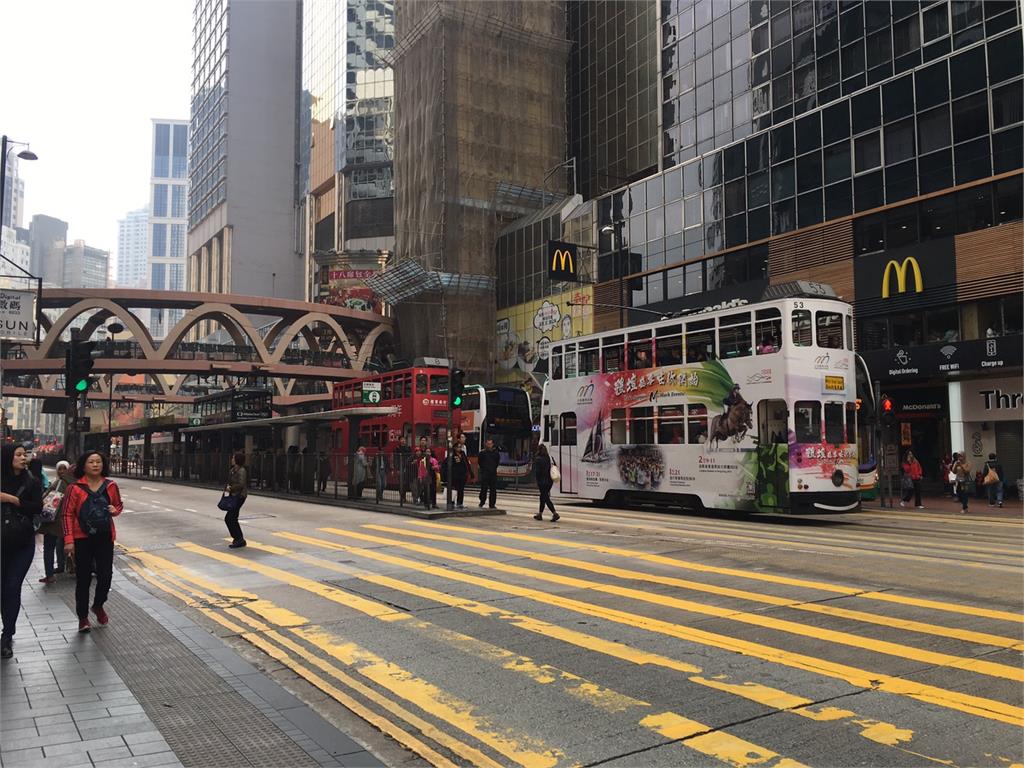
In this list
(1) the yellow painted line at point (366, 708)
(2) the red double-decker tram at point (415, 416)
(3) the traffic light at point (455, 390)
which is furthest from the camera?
(2) the red double-decker tram at point (415, 416)

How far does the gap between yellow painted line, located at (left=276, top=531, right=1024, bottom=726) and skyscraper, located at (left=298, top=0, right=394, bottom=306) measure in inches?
3055

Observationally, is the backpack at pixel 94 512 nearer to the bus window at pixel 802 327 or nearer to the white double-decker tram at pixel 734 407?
the white double-decker tram at pixel 734 407

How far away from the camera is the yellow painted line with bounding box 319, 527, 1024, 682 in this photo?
591cm

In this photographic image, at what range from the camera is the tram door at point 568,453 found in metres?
23.0

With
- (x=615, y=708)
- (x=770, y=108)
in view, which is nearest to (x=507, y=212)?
(x=770, y=108)

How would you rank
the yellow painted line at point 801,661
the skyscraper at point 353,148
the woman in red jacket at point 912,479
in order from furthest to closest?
the skyscraper at point 353,148, the woman in red jacket at point 912,479, the yellow painted line at point 801,661

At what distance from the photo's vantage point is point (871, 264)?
1203 inches

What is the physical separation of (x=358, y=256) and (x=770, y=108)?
55.8 metres

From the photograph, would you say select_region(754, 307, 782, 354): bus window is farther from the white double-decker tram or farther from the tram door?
the tram door

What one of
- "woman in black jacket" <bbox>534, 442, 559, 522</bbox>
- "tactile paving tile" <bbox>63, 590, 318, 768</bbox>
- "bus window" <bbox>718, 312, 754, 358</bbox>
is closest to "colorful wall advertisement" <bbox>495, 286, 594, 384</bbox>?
"bus window" <bbox>718, 312, 754, 358</bbox>

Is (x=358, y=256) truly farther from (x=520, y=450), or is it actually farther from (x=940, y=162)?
(x=940, y=162)

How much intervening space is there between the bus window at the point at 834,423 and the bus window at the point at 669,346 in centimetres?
363

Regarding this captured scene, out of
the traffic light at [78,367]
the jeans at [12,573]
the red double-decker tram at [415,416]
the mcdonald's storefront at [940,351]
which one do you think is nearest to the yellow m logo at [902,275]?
the mcdonald's storefront at [940,351]

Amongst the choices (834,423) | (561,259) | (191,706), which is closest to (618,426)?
(834,423)
